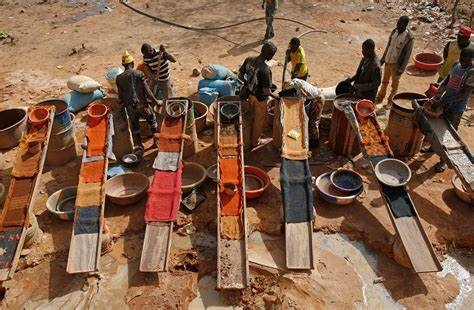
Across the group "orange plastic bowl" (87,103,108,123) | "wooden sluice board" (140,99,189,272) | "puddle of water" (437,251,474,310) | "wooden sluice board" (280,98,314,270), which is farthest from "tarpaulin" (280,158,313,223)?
"orange plastic bowl" (87,103,108,123)

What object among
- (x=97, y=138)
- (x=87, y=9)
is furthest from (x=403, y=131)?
(x=87, y=9)

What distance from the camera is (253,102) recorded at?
6863mm

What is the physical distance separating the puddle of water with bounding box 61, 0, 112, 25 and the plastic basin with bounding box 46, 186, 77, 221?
8.41 meters

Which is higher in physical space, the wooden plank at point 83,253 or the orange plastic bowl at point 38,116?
the orange plastic bowl at point 38,116

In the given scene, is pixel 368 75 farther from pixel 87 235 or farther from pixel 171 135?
pixel 87 235

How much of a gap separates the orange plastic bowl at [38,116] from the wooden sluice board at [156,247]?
2430 millimetres

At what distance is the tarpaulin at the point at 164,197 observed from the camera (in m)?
5.42

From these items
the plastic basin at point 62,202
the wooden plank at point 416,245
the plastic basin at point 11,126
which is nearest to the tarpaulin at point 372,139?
the wooden plank at point 416,245

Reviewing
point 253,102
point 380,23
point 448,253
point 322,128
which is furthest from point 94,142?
point 380,23

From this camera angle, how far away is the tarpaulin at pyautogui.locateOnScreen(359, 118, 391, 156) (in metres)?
6.26

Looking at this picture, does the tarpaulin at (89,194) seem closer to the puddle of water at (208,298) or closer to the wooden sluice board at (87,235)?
the wooden sluice board at (87,235)

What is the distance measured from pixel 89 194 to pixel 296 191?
9.32 feet

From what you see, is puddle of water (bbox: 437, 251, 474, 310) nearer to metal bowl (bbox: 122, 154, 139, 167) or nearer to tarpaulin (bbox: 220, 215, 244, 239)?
tarpaulin (bbox: 220, 215, 244, 239)

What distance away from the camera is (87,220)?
5320mm
